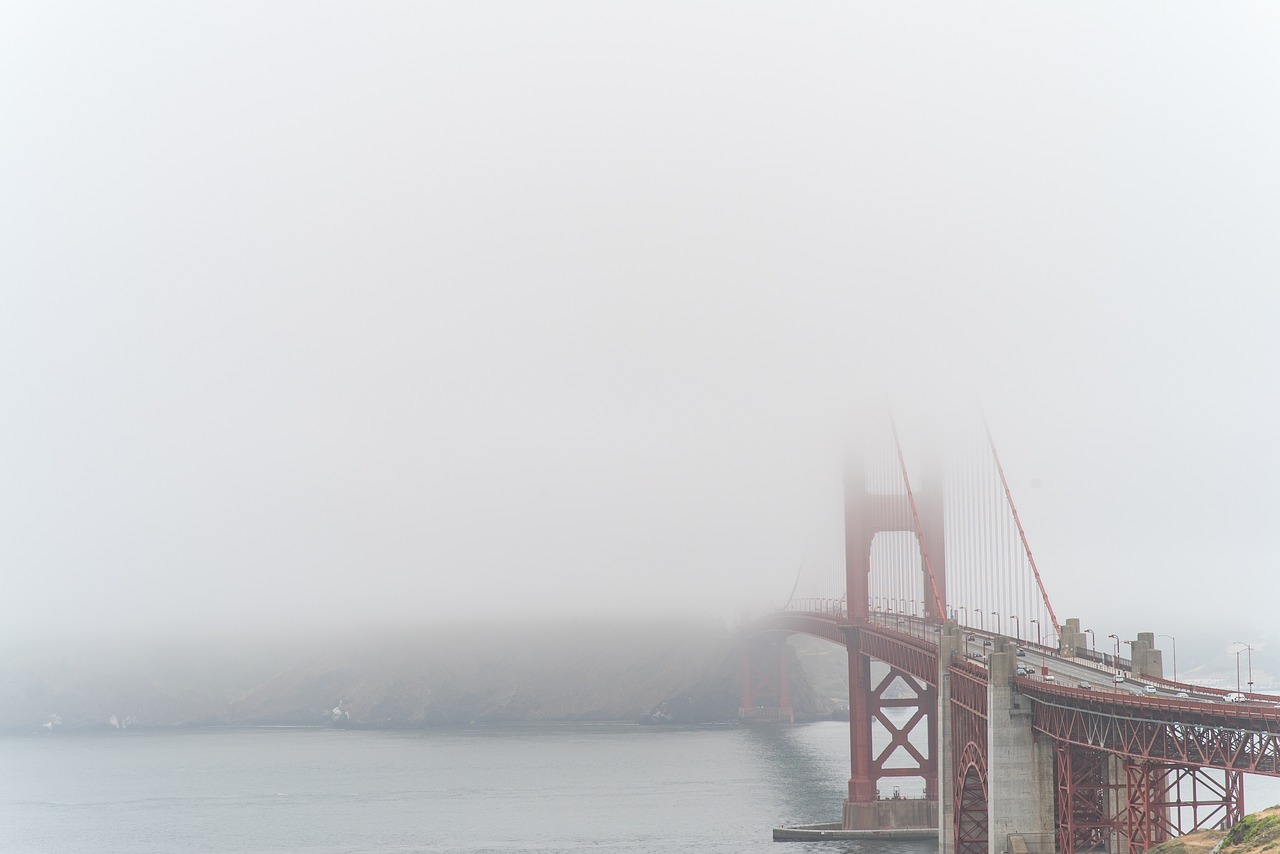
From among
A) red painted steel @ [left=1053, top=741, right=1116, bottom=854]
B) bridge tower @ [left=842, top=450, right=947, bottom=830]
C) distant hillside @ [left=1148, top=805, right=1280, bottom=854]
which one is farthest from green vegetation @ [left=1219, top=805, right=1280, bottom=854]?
bridge tower @ [left=842, top=450, right=947, bottom=830]

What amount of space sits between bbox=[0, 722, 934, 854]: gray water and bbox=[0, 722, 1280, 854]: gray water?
237 mm

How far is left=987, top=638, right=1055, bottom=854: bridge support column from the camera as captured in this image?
39062 millimetres

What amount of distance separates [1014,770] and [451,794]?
221 feet

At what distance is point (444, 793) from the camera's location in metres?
99.6

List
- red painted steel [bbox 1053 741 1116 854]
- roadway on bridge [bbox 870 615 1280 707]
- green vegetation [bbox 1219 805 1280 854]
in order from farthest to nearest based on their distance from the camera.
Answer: red painted steel [bbox 1053 741 1116 854], roadway on bridge [bbox 870 615 1280 707], green vegetation [bbox 1219 805 1280 854]

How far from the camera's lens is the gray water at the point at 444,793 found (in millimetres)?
75812

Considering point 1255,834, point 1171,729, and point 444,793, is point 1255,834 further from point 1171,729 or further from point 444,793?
point 444,793

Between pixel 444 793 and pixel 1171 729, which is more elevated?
pixel 1171 729

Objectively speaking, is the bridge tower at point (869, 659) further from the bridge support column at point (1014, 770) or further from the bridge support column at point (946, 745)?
the bridge support column at point (1014, 770)

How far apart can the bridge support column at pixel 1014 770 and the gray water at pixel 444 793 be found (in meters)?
22.3

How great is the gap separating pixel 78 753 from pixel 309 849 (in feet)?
331

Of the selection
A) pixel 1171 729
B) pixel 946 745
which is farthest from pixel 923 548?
pixel 1171 729

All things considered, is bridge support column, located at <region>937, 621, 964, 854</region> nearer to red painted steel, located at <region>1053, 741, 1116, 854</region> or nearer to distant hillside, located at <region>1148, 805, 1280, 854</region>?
red painted steel, located at <region>1053, 741, 1116, 854</region>

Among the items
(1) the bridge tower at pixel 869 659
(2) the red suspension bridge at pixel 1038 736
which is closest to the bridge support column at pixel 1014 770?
(2) the red suspension bridge at pixel 1038 736
